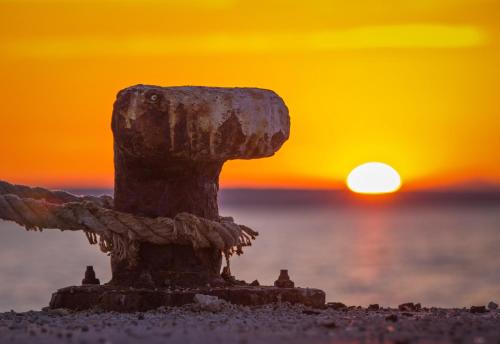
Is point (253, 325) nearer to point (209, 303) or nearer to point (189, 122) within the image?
point (209, 303)

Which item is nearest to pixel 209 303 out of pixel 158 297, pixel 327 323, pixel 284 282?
pixel 158 297

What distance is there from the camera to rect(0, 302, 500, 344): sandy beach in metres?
10.7

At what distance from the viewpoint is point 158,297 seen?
12953 mm

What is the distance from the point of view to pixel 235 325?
1161cm

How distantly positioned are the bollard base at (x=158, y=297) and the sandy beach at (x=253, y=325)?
0.17 metres

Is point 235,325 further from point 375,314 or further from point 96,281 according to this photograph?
point 96,281

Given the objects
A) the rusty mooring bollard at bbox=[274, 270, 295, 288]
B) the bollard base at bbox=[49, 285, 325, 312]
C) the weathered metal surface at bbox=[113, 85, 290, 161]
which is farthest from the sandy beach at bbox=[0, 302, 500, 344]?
the weathered metal surface at bbox=[113, 85, 290, 161]

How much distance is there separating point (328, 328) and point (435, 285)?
36.6 metres

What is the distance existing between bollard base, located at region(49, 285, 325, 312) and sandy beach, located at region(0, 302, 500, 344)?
0.17 m

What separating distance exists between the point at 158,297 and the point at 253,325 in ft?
5.10

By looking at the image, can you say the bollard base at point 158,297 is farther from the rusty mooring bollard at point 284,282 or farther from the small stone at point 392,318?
the small stone at point 392,318

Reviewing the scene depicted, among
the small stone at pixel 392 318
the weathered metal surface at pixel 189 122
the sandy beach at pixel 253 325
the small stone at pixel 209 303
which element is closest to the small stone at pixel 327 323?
the sandy beach at pixel 253 325

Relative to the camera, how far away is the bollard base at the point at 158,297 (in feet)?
42.4

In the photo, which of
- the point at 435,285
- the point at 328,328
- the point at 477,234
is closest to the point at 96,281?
the point at 328,328
